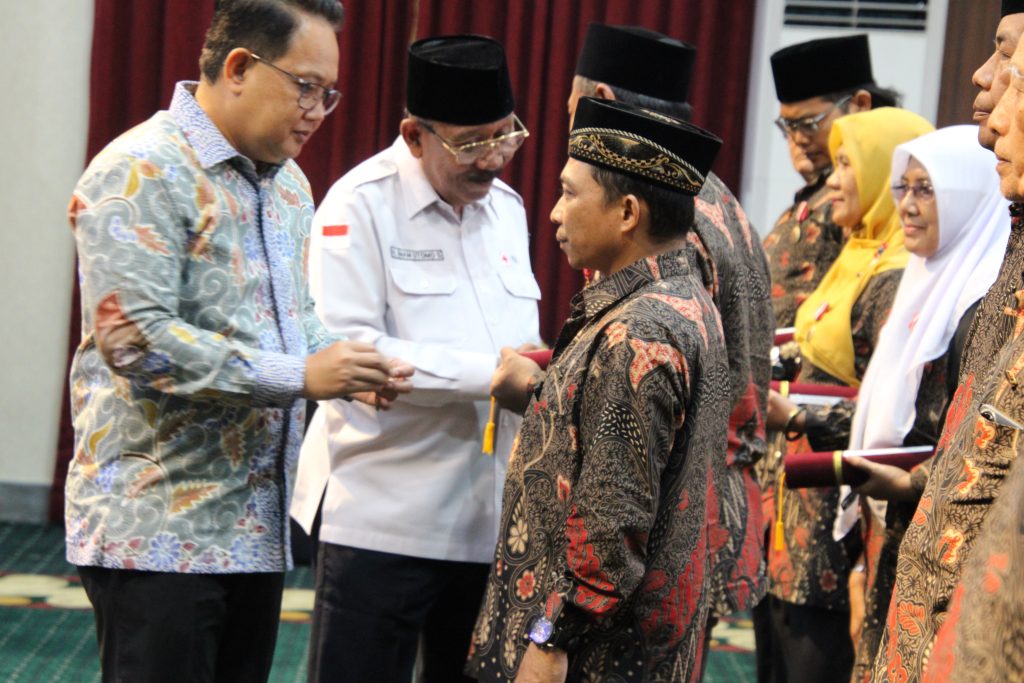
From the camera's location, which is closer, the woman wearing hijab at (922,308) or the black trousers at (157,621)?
the black trousers at (157,621)

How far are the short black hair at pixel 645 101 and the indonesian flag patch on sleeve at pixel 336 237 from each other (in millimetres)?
641

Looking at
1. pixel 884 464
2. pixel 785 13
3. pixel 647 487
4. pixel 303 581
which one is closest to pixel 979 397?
pixel 647 487

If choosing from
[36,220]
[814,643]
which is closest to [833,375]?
[814,643]

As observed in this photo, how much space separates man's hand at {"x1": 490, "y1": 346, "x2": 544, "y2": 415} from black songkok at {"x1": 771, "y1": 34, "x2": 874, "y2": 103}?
2.05 meters

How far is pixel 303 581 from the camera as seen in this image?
4.72 meters

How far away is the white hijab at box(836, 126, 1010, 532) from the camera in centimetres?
251

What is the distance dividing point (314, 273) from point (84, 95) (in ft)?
10.6

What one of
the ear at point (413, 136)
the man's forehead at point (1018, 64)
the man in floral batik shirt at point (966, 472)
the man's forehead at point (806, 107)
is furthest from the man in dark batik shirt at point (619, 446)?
the man's forehead at point (806, 107)

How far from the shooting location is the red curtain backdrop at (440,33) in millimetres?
5113

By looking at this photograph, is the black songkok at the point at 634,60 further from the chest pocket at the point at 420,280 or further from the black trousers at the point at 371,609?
the black trousers at the point at 371,609

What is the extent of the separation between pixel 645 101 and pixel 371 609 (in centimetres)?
119

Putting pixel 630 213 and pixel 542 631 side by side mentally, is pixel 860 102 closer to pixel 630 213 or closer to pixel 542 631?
pixel 630 213

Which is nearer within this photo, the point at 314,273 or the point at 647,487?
the point at 647,487

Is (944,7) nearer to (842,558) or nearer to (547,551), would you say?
(842,558)
